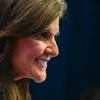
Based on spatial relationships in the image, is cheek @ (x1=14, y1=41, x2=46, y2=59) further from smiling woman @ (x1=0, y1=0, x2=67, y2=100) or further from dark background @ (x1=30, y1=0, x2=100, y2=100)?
dark background @ (x1=30, y1=0, x2=100, y2=100)

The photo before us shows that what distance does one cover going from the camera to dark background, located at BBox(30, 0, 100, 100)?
6.34ft

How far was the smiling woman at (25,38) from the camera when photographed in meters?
0.85

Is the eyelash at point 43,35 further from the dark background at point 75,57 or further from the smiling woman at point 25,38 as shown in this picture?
the dark background at point 75,57

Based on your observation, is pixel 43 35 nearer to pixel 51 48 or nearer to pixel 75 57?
pixel 51 48

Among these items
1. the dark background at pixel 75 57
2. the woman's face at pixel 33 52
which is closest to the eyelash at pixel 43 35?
the woman's face at pixel 33 52

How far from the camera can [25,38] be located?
0.88 metres

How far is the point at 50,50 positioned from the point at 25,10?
0.52 feet

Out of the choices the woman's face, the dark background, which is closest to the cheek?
the woman's face

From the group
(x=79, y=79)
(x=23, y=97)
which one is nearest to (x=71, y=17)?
(x=79, y=79)

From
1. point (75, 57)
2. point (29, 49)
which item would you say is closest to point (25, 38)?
point (29, 49)

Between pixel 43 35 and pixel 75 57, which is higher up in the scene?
pixel 43 35

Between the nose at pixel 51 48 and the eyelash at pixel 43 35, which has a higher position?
the eyelash at pixel 43 35

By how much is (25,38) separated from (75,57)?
123 cm

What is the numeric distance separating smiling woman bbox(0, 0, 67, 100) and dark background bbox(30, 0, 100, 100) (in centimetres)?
96
